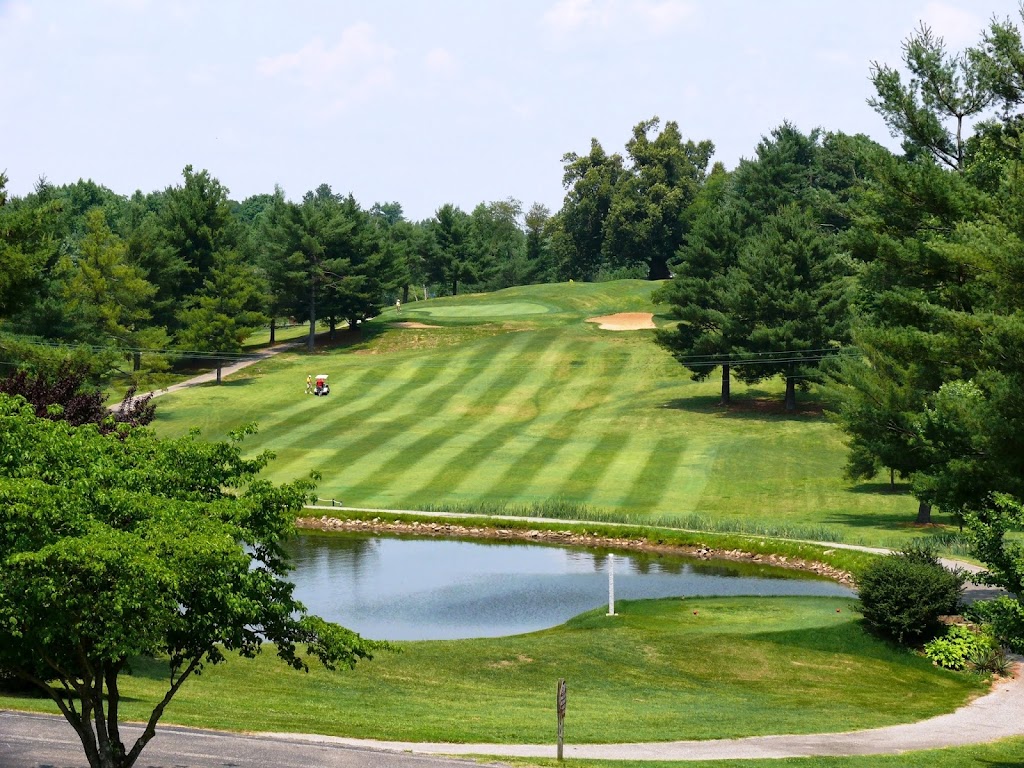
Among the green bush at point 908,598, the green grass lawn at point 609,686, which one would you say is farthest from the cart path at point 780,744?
the green bush at point 908,598

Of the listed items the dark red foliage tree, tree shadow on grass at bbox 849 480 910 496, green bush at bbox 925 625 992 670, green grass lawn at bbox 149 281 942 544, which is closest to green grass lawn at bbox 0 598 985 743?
green bush at bbox 925 625 992 670

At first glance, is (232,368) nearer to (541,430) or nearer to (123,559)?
(541,430)

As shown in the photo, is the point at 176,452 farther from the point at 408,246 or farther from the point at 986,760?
the point at 408,246

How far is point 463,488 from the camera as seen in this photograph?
60031 millimetres

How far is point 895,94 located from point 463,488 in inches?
1088

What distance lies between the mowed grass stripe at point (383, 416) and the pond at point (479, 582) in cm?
1259

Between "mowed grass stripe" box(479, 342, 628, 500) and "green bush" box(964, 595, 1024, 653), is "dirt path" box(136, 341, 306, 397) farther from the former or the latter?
"green bush" box(964, 595, 1024, 653)

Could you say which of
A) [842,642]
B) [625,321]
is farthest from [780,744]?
[625,321]

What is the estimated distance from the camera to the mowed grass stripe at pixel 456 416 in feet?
205

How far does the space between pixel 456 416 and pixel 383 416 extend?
4428 millimetres

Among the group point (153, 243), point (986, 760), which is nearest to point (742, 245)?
point (153, 243)

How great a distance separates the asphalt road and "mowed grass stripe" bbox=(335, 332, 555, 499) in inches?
1442

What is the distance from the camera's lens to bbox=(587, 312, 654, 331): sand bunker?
106812mm

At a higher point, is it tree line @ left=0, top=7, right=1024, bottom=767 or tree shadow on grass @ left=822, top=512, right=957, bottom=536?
tree line @ left=0, top=7, right=1024, bottom=767
